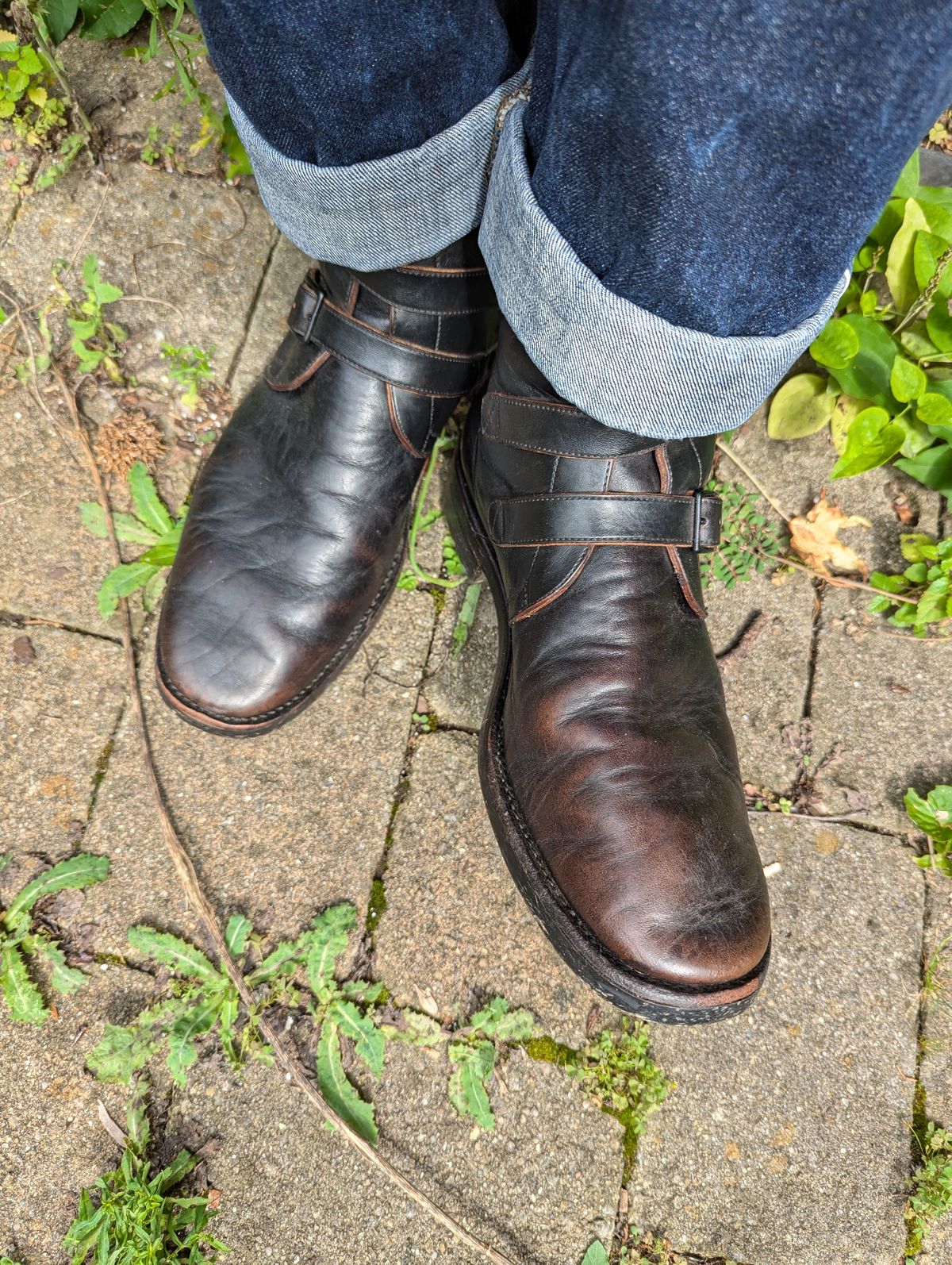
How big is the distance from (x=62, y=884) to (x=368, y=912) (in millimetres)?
675

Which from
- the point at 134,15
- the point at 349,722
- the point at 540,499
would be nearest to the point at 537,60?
the point at 540,499

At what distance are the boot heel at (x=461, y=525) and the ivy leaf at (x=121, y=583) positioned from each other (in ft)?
2.37

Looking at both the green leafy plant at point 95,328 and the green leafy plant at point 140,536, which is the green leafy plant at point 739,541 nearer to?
the green leafy plant at point 140,536

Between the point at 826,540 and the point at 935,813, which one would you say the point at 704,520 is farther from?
the point at 935,813

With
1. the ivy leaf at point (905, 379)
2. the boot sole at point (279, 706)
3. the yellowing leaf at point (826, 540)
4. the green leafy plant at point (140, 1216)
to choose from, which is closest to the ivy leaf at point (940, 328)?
the ivy leaf at point (905, 379)

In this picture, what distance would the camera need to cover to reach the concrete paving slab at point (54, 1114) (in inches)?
60.2

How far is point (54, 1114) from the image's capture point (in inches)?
62.2

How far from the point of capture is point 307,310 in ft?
5.16

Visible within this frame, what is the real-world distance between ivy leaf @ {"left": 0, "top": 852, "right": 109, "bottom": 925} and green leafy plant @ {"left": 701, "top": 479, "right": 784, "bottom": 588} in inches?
62.1

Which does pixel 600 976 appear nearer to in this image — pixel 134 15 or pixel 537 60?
pixel 537 60

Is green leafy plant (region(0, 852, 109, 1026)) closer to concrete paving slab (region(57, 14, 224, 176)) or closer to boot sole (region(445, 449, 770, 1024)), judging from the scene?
boot sole (region(445, 449, 770, 1024))

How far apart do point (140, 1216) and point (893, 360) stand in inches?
98.2

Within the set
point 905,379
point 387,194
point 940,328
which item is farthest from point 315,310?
point 940,328

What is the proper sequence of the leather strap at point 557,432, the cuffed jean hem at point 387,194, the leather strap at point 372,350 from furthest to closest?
the leather strap at point 372,350 < the leather strap at point 557,432 < the cuffed jean hem at point 387,194
